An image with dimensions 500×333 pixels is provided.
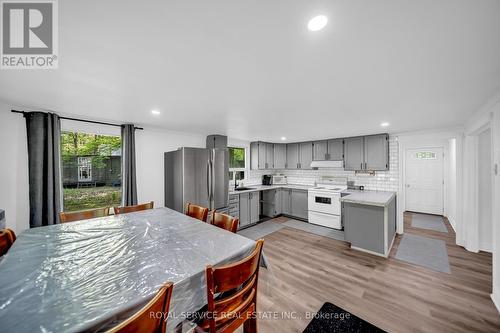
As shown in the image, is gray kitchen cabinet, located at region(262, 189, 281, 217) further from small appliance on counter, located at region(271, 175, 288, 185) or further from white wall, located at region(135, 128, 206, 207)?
white wall, located at region(135, 128, 206, 207)

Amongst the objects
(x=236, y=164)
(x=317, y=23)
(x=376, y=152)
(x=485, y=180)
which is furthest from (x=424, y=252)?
(x=236, y=164)

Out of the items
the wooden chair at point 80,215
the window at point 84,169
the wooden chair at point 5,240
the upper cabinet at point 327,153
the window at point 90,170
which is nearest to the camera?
the wooden chair at point 5,240

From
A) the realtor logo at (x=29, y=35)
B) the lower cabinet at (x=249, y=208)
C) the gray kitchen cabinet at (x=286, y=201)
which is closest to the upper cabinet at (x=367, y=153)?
the gray kitchen cabinet at (x=286, y=201)

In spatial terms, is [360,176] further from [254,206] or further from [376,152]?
[254,206]

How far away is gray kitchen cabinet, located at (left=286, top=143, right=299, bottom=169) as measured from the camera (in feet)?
18.6

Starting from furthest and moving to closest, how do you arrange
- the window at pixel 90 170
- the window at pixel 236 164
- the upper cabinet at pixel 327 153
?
the window at pixel 236 164 → the upper cabinet at pixel 327 153 → the window at pixel 90 170

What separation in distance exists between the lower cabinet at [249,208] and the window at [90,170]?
259cm

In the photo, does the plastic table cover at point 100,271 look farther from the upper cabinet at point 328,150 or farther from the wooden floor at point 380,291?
the upper cabinet at point 328,150

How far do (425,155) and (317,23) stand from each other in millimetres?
6809

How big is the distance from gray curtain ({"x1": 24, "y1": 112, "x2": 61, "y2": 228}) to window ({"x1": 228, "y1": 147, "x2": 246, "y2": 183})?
136 inches

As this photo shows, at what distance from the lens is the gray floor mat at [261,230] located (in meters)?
3.99

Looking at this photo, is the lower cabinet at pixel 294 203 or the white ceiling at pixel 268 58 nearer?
the white ceiling at pixel 268 58

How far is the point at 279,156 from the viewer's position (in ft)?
19.4

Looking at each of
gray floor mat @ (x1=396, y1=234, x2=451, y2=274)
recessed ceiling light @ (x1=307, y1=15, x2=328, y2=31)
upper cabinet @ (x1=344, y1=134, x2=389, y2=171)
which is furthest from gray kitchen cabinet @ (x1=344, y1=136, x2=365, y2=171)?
recessed ceiling light @ (x1=307, y1=15, x2=328, y2=31)
